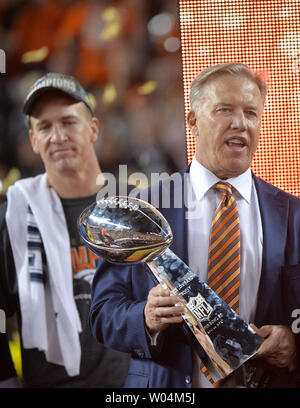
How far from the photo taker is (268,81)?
67.2 inches

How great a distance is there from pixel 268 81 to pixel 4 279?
112 centimetres

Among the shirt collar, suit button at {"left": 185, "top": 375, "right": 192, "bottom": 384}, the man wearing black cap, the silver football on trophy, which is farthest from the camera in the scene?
the man wearing black cap

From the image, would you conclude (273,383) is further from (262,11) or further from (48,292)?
(262,11)

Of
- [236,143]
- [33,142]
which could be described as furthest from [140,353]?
[33,142]

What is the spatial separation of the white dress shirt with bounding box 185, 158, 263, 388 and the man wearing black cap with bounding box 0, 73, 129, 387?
374 millimetres

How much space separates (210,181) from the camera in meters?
1.56

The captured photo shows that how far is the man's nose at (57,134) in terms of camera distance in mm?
1722

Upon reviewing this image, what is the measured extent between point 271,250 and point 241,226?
116 millimetres

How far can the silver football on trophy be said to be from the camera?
1.26 meters

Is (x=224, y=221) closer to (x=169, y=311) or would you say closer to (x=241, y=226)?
(x=241, y=226)

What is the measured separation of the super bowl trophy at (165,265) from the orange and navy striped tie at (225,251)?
182 mm

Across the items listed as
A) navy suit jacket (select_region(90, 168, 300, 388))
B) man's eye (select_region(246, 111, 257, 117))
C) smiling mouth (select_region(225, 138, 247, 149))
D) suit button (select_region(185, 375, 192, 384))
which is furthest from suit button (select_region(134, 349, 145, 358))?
man's eye (select_region(246, 111, 257, 117))

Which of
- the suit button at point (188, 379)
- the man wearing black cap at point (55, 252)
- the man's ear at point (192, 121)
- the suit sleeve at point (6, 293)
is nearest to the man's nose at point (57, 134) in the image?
the man wearing black cap at point (55, 252)

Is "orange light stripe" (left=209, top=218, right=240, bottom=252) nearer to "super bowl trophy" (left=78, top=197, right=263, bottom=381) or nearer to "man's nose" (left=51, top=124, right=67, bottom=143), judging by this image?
"super bowl trophy" (left=78, top=197, right=263, bottom=381)
